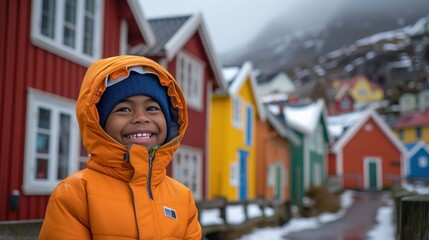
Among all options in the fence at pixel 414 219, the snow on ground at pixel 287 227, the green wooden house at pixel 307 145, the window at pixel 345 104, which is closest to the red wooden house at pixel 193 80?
the snow on ground at pixel 287 227

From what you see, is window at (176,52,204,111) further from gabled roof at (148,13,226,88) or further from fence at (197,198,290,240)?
fence at (197,198,290,240)

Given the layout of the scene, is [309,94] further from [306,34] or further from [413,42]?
[413,42]

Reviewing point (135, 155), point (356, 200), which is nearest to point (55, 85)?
point (135, 155)

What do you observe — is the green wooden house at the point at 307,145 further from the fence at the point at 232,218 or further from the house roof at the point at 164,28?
the house roof at the point at 164,28

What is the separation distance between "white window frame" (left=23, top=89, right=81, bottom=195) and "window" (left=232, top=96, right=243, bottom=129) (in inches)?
324

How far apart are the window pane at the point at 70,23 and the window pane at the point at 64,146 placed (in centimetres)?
117

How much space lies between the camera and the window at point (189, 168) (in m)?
12.3

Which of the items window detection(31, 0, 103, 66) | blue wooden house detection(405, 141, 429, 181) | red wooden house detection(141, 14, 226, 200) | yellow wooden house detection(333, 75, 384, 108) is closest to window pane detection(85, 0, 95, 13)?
window detection(31, 0, 103, 66)

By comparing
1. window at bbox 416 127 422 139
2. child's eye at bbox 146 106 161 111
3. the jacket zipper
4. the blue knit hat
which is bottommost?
the jacket zipper

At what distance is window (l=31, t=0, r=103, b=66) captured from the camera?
752 cm

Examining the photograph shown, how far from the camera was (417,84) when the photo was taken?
60.9 m

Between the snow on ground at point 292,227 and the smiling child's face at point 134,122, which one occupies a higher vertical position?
the smiling child's face at point 134,122

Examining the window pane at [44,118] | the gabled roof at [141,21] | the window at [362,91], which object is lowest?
the window pane at [44,118]

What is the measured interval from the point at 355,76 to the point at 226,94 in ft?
185
